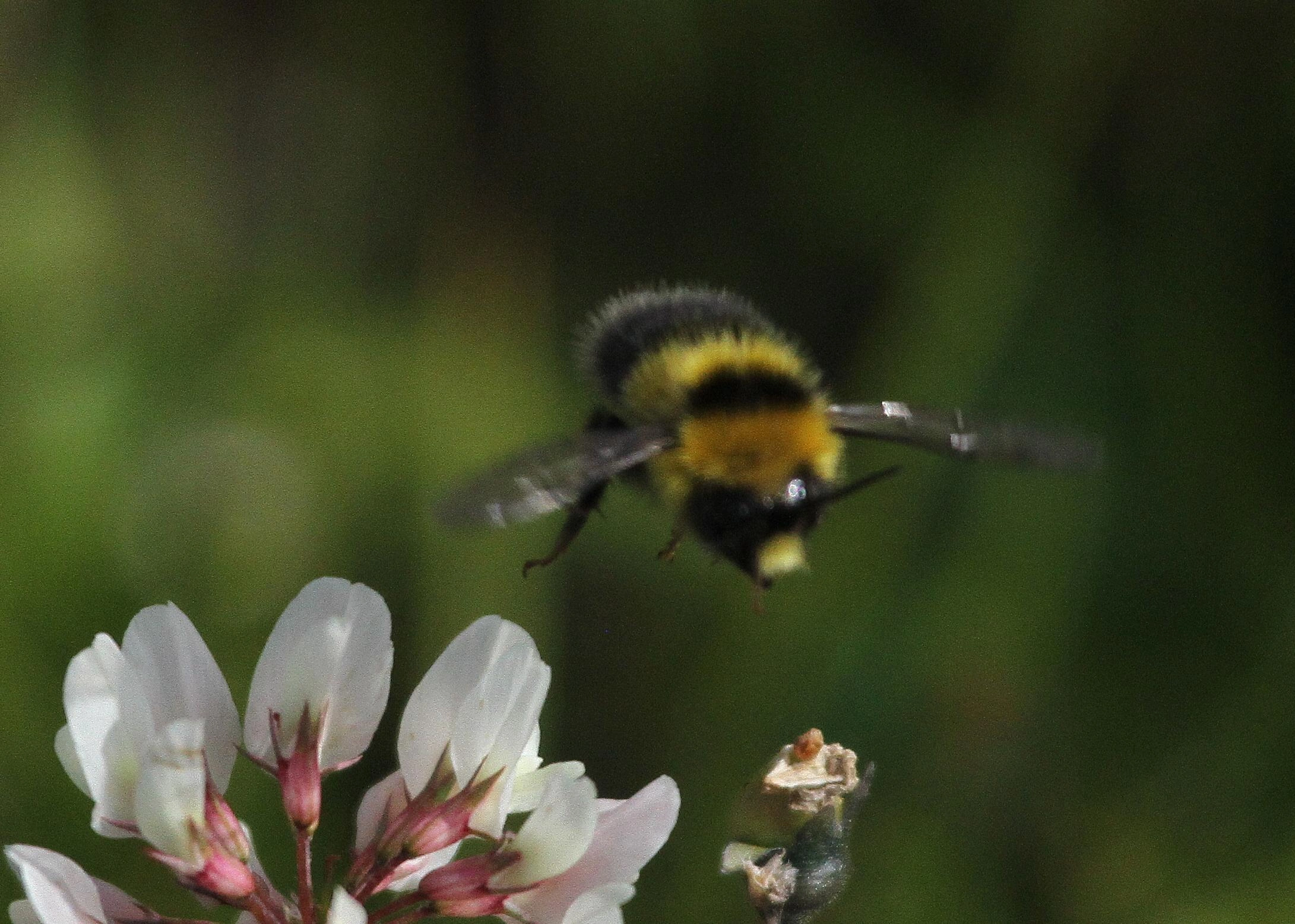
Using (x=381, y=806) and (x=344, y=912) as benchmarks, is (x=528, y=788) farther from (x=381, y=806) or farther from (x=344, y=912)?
(x=344, y=912)

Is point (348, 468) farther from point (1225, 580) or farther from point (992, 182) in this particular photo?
point (1225, 580)

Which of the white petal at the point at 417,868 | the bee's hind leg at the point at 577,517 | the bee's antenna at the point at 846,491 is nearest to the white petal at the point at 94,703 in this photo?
the white petal at the point at 417,868

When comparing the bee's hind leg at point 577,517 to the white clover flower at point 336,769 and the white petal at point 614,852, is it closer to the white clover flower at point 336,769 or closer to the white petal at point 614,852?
the white clover flower at point 336,769

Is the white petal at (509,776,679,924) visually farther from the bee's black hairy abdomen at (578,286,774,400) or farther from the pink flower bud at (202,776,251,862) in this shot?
the bee's black hairy abdomen at (578,286,774,400)

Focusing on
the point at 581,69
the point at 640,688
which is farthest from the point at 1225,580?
the point at 581,69

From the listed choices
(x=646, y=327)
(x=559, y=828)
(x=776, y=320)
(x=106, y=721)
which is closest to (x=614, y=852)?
(x=559, y=828)

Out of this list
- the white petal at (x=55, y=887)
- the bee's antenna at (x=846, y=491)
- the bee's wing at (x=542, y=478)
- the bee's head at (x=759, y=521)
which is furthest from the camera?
the bee's head at (x=759, y=521)

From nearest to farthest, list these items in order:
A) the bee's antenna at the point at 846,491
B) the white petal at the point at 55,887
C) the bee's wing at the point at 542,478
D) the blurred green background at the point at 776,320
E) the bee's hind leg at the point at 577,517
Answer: the white petal at the point at 55,887
the bee's wing at the point at 542,478
the bee's antenna at the point at 846,491
the bee's hind leg at the point at 577,517
the blurred green background at the point at 776,320
